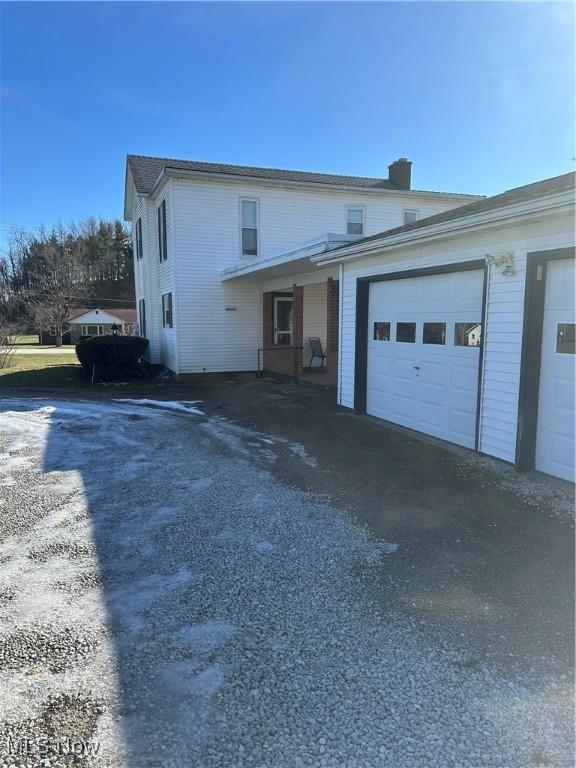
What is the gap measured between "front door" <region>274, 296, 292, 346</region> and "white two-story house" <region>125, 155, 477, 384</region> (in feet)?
0.10

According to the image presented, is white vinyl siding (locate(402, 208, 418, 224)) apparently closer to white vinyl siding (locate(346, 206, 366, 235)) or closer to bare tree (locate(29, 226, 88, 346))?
white vinyl siding (locate(346, 206, 366, 235))

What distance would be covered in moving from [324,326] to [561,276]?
10813mm

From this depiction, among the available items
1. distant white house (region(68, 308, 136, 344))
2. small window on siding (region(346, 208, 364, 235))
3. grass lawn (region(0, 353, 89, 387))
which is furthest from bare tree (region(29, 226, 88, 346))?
small window on siding (region(346, 208, 364, 235))

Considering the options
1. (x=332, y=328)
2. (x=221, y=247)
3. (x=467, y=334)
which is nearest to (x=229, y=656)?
(x=467, y=334)

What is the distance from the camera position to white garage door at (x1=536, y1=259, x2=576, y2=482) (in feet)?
17.1

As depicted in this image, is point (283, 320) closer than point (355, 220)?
Yes

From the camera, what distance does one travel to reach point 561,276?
532 centimetres

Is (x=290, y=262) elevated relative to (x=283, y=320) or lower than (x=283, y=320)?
elevated

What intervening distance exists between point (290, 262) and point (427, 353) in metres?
5.03

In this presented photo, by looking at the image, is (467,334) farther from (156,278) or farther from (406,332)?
(156,278)

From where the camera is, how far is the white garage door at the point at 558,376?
5.22 m

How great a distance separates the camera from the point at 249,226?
15.5 meters

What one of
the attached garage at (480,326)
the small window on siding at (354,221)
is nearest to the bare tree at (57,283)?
the small window on siding at (354,221)

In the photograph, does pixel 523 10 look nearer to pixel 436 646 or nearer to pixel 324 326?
pixel 436 646
